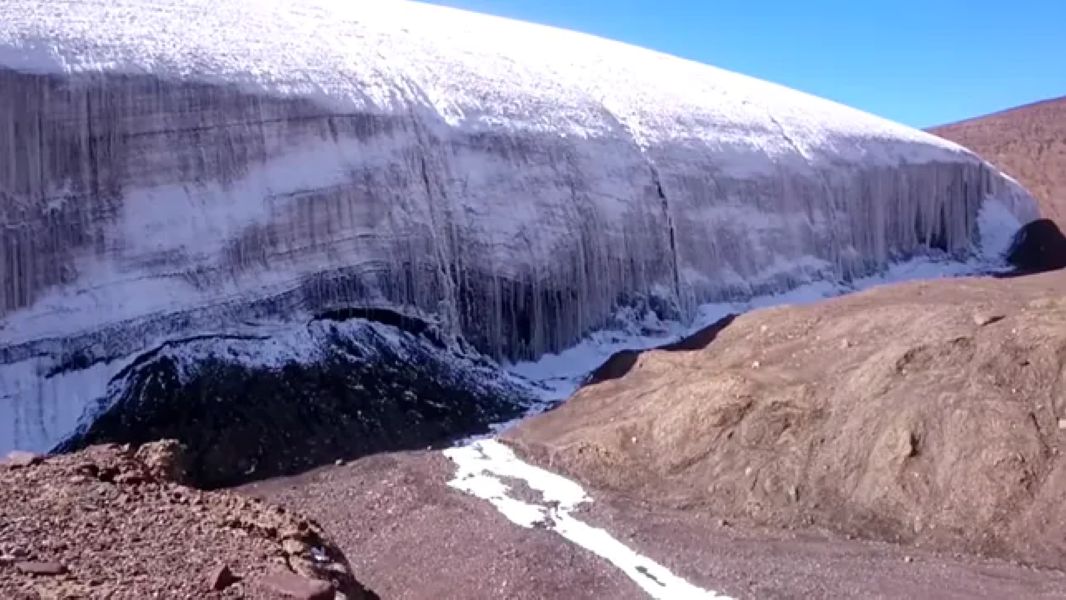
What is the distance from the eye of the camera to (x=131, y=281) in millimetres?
11812

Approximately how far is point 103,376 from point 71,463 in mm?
5529

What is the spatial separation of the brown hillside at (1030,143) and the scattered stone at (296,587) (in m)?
24.6

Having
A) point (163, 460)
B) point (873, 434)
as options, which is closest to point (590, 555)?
point (873, 434)

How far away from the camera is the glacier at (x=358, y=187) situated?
37.6 feet

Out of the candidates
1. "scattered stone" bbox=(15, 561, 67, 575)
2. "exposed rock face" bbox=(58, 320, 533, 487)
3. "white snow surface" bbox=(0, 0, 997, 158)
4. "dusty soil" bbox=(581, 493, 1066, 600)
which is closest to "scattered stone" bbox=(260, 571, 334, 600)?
"scattered stone" bbox=(15, 561, 67, 575)

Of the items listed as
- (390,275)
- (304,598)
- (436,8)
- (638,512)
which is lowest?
(638,512)

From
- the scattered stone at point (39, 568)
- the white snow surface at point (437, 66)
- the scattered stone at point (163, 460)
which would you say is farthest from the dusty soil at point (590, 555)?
the white snow surface at point (437, 66)

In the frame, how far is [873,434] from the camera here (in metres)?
10.3

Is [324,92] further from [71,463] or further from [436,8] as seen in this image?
[71,463]

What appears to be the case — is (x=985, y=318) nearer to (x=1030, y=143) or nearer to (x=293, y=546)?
(x=293, y=546)

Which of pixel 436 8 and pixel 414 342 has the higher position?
pixel 436 8

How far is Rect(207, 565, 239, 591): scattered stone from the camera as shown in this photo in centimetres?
457

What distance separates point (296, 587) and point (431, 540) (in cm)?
462

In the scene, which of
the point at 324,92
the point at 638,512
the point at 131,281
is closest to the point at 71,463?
the point at 638,512
